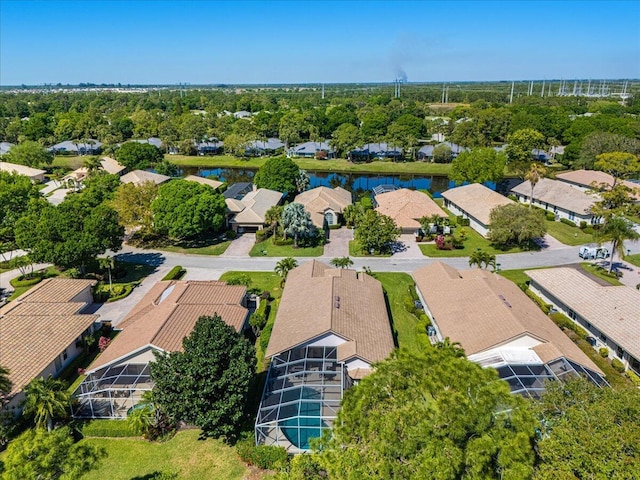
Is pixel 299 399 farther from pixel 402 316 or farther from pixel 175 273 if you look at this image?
pixel 175 273

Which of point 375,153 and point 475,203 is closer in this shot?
point 475,203

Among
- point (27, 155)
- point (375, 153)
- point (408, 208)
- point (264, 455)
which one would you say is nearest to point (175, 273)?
point (264, 455)

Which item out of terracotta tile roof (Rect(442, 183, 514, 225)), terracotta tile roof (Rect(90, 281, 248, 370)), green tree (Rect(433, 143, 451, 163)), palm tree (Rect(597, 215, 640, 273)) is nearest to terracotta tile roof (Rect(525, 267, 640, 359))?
palm tree (Rect(597, 215, 640, 273))

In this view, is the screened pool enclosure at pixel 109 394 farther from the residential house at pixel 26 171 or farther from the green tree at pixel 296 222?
the residential house at pixel 26 171

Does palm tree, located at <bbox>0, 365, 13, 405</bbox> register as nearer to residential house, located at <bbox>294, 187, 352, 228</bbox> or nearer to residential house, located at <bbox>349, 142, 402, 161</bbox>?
residential house, located at <bbox>294, 187, 352, 228</bbox>

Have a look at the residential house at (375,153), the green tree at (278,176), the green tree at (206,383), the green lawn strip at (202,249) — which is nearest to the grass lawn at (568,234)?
the green tree at (278,176)

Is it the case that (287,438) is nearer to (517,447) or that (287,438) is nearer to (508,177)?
(517,447)

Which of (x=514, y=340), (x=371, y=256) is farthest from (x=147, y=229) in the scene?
(x=514, y=340)
